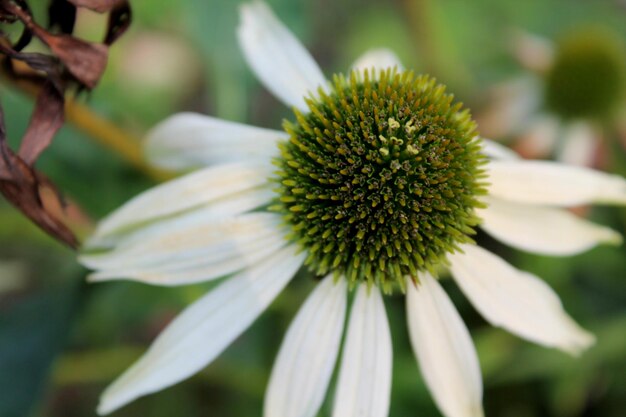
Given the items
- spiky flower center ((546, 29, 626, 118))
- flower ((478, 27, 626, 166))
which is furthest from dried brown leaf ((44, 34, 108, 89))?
spiky flower center ((546, 29, 626, 118))

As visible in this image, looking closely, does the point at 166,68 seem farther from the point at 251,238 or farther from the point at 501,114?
the point at 251,238

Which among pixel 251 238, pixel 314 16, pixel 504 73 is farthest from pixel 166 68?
pixel 251 238

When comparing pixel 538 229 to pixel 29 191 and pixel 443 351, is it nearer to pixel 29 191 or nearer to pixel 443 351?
pixel 443 351

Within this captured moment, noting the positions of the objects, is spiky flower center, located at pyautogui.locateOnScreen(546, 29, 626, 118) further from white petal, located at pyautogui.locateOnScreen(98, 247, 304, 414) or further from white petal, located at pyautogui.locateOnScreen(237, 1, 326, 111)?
white petal, located at pyautogui.locateOnScreen(98, 247, 304, 414)

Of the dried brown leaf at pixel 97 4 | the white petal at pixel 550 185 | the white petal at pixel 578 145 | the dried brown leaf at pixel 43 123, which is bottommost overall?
the white petal at pixel 578 145

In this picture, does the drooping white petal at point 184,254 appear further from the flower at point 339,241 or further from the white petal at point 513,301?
the white petal at point 513,301

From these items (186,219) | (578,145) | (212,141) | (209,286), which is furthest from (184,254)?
(578,145)

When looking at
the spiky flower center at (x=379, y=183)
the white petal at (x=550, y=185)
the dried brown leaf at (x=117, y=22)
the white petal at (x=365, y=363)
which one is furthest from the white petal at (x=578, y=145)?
the dried brown leaf at (x=117, y=22)
